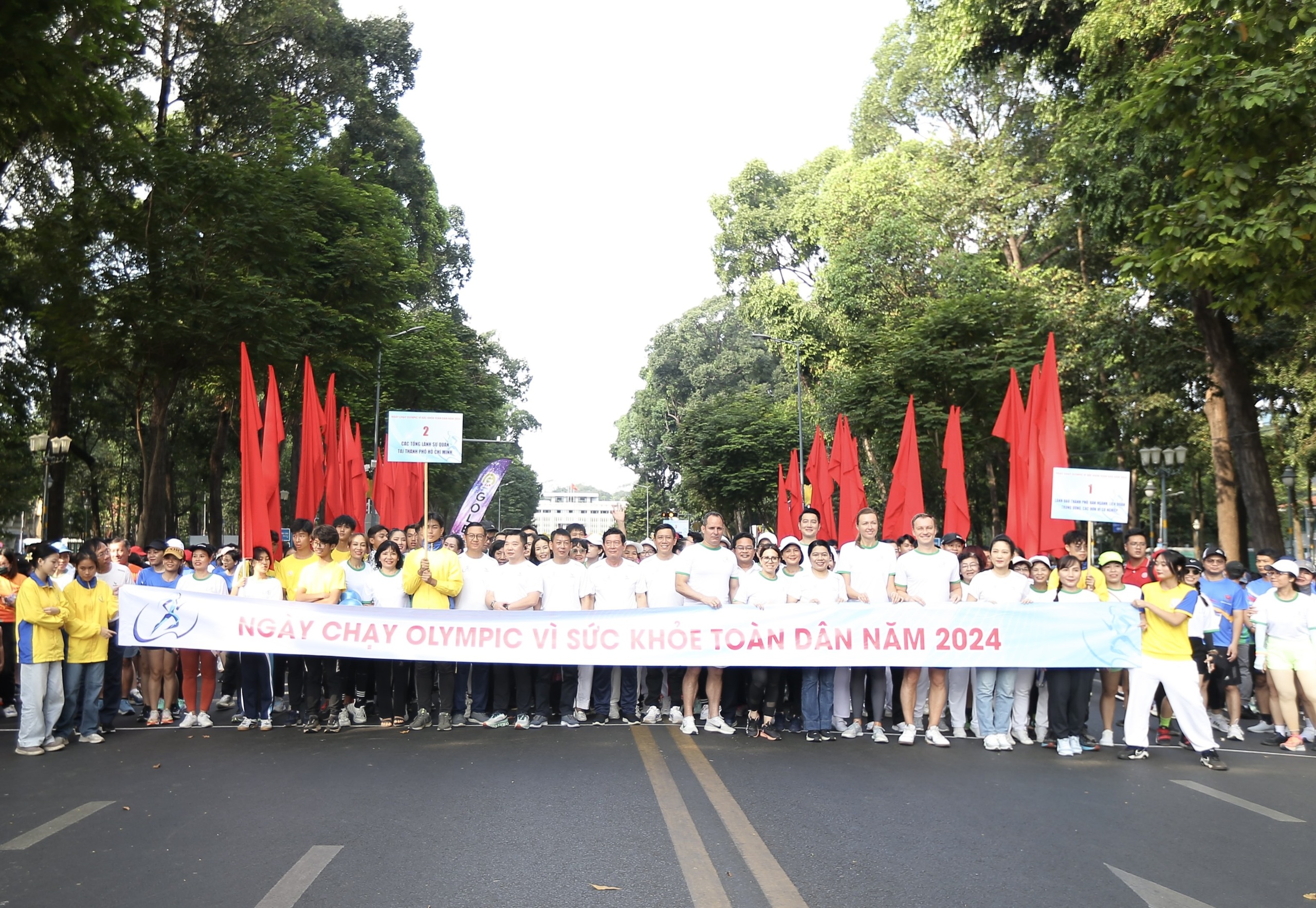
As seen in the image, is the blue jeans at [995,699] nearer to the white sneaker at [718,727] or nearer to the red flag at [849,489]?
the white sneaker at [718,727]

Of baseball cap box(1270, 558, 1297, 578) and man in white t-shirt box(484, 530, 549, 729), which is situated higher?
baseball cap box(1270, 558, 1297, 578)

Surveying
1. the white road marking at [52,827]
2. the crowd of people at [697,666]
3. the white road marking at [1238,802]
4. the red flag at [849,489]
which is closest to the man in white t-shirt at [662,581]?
the crowd of people at [697,666]

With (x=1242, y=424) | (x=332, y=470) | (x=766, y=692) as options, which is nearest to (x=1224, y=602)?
(x=766, y=692)

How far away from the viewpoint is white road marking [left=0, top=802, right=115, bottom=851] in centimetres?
606

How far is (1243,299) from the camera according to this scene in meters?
13.8

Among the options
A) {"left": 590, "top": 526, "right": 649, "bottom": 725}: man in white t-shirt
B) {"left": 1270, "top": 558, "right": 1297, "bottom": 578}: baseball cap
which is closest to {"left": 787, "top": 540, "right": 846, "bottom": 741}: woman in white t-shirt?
{"left": 590, "top": 526, "right": 649, "bottom": 725}: man in white t-shirt

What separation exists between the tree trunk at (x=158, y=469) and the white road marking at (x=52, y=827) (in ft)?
54.0

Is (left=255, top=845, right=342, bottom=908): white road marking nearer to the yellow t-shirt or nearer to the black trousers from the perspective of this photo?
the black trousers

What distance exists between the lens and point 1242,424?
19703 mm

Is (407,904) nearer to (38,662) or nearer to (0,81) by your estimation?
(38,662)

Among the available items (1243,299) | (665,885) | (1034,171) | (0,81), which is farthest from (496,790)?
(1034,171)

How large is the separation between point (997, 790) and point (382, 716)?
541 cm

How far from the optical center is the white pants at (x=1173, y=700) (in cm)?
902

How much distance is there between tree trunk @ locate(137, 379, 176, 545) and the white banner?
528 inches
